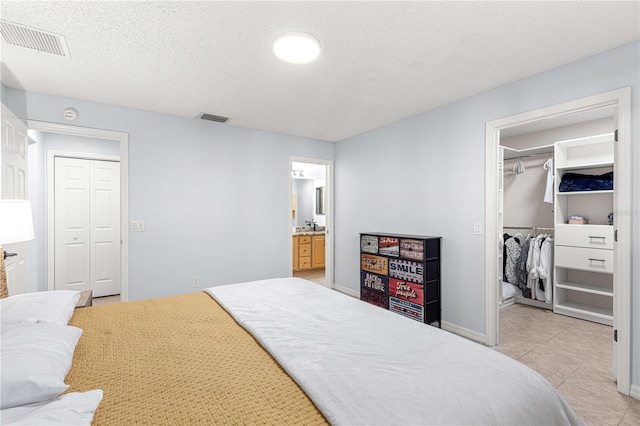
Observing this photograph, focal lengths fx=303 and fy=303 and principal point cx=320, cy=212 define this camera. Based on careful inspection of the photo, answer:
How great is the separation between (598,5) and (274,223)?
12.5 ft

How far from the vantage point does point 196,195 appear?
3.88 metres

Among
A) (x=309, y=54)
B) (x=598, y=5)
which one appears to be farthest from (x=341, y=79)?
(x=598, y=5)

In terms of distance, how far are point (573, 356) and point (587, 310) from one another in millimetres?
1343

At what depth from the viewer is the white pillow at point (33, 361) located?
2.87 feet

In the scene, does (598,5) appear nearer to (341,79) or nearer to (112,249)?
(341,79)

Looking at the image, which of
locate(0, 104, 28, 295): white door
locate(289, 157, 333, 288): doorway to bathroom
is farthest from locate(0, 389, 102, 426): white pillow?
locate(289, 157, 333, 288): doorway to bathroom

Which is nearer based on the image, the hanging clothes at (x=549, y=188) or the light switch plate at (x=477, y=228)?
the light switch plate at (x=477, y=228)

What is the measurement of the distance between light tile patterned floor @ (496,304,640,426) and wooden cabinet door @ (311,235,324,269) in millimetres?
3652

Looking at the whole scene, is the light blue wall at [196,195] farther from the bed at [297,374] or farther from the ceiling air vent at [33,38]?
the bed at [297,374]

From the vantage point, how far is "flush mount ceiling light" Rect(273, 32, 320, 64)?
6.77 ft

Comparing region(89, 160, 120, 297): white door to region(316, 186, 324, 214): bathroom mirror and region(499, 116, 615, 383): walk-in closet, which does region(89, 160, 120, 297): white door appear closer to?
region(316, 186, 324, 214): bathroom mirror

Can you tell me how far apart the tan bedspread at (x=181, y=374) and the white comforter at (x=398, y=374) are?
9 cm

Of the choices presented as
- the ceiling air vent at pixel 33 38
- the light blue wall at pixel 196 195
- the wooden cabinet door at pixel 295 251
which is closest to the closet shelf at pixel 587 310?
the light blue wall at pixel 196 195

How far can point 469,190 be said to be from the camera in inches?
124
